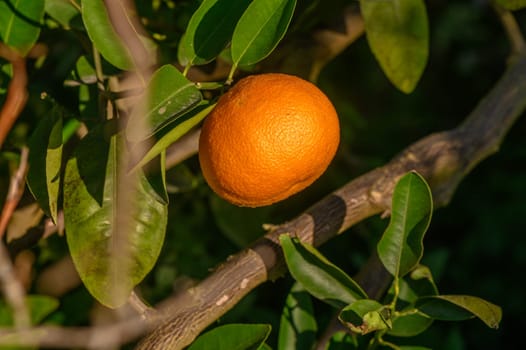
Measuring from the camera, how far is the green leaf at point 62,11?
101 centimetres

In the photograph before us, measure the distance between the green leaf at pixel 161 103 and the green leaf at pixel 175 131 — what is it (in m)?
0.01

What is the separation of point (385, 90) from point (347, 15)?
84cm

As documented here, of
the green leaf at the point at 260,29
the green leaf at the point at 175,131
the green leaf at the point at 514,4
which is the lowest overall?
the green leaf at the point at 514,4

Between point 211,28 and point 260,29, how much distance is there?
0.06m

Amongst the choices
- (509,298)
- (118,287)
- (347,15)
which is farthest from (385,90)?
(118,287)

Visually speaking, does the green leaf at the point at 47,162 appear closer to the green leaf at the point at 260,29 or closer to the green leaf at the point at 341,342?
the green leaf at the point at 260,29

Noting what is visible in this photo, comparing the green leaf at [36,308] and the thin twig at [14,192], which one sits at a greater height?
the thin twig at [14,192]

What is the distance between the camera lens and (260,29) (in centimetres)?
81

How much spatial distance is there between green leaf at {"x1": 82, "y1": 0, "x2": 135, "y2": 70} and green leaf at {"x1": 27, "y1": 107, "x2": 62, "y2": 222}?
4.5 inches

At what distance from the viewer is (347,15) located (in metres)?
1.28

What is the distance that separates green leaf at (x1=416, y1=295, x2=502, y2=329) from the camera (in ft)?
2.53

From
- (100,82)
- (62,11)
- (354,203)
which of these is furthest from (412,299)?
(62,11)

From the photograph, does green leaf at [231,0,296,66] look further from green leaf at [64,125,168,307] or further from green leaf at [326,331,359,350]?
green leaf at [326,331,359,350]

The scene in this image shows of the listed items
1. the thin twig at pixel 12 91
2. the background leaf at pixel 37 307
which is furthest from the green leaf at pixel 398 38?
the background leaf at pixel 37 307
